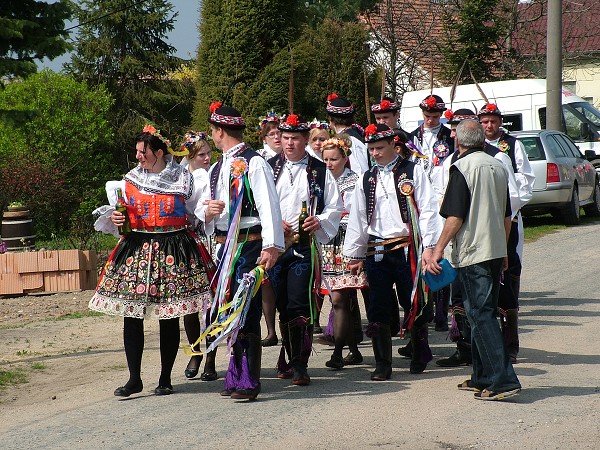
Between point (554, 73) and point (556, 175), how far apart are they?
3452 millimetres

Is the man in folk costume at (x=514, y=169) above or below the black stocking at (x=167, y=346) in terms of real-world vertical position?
above

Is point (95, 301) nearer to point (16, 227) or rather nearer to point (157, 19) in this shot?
point (16, 227)

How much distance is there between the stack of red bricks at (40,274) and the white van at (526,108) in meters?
10.9

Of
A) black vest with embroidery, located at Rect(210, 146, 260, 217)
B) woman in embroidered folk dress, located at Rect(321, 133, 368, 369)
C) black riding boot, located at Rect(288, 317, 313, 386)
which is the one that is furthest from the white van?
black vest with embroidery, located at Rect(210, 146, 260, 217)

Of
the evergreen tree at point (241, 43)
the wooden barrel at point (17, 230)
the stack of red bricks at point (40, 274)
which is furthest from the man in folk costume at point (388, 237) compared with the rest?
the evergreen tree at point (241, 43)

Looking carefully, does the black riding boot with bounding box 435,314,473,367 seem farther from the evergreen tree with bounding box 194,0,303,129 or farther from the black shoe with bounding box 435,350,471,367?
the evergreen tree with bounding box 194,0,303,129

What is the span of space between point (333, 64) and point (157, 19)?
6349 mm

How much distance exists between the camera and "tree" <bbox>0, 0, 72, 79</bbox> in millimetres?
12539

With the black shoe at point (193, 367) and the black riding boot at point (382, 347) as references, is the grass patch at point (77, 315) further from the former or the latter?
the black riding boot at point (382, 347)

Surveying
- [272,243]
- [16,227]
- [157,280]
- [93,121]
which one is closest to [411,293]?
[272,243]

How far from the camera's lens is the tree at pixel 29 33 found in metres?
12.5

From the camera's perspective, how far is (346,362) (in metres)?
8.38

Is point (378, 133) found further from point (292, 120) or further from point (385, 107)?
point (385, 107)

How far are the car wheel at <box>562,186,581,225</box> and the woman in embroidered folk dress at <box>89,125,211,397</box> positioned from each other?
1231 cm
